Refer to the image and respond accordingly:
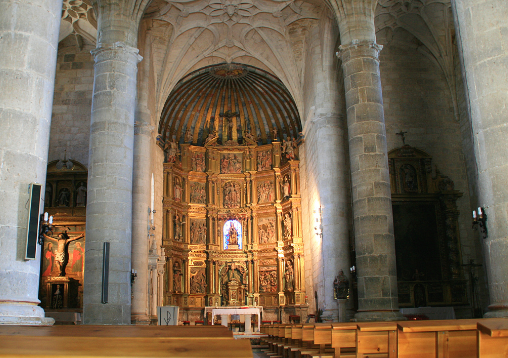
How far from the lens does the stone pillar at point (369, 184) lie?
1205cm

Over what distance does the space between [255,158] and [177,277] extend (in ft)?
25.4

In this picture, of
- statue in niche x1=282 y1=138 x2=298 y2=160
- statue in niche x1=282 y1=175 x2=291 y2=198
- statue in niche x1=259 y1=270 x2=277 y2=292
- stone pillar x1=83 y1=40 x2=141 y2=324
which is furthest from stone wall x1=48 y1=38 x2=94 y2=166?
statue in niche x1=259 y1=270 x2=277 y2=292

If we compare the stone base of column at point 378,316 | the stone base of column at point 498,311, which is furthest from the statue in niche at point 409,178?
the stone base of column at point 498,311

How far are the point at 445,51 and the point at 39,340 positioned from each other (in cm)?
2129

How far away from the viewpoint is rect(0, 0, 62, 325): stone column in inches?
247

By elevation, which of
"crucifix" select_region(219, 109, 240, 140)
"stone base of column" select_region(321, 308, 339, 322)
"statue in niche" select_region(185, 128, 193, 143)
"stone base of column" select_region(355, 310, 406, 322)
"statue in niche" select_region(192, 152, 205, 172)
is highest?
"crucifix" select_region(219, 109, 240, 140)

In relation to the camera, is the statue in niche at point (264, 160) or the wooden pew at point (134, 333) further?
the statue in niche at point (264, 160)

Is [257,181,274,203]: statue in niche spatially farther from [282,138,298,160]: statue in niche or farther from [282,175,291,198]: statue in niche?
[282,138,298,160]: statue in niche

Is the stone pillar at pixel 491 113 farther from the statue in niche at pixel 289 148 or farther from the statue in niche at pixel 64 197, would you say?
the statue in niche at pixel 289 148

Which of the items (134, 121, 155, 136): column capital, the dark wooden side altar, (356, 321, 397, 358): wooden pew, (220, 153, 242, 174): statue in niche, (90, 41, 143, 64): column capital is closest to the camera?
(356, 321, 397, 358): wooden pew

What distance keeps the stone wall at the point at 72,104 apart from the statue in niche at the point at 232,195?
9.59 metres

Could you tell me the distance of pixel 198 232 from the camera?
2719cm

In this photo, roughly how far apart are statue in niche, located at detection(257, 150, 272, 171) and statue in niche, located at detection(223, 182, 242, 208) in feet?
5.56

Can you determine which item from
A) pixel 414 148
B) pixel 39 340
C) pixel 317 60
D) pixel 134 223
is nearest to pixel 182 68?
pixel 317 60
